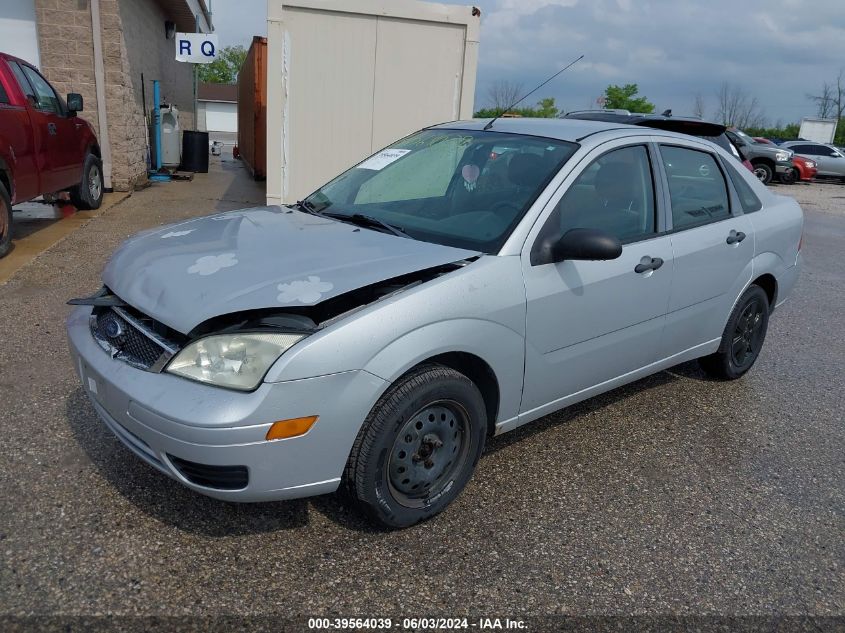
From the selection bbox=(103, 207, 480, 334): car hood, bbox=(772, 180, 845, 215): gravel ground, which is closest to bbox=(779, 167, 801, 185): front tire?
bbox=(772, 180, 845, 215): gravel ground

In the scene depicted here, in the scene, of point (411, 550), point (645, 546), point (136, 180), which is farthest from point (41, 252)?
point (645, 546)

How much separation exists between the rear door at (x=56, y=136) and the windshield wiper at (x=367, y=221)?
18.3 ft

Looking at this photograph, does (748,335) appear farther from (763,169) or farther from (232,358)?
(763,169)

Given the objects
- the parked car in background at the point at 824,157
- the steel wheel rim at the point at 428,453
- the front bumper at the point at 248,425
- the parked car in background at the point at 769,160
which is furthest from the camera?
the parked car in background at the point at 824,157

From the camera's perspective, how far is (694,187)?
4090 millimetres

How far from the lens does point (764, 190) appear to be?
471cm

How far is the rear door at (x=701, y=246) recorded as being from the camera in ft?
12.6

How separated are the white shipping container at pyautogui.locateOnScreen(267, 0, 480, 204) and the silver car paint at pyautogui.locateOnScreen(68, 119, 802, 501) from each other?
5.11 m

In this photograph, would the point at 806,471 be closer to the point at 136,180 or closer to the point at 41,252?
the point at 41,252

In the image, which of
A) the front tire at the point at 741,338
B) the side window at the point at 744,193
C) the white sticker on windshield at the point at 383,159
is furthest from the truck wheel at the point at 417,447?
the side window at the point at 744,193

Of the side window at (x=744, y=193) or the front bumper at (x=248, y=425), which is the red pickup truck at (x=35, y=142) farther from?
the side window at (x=744, y=193)

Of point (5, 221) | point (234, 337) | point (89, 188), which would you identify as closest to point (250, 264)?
point (234, 337)

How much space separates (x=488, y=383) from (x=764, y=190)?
2.88 m

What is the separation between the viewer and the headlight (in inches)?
93.9
